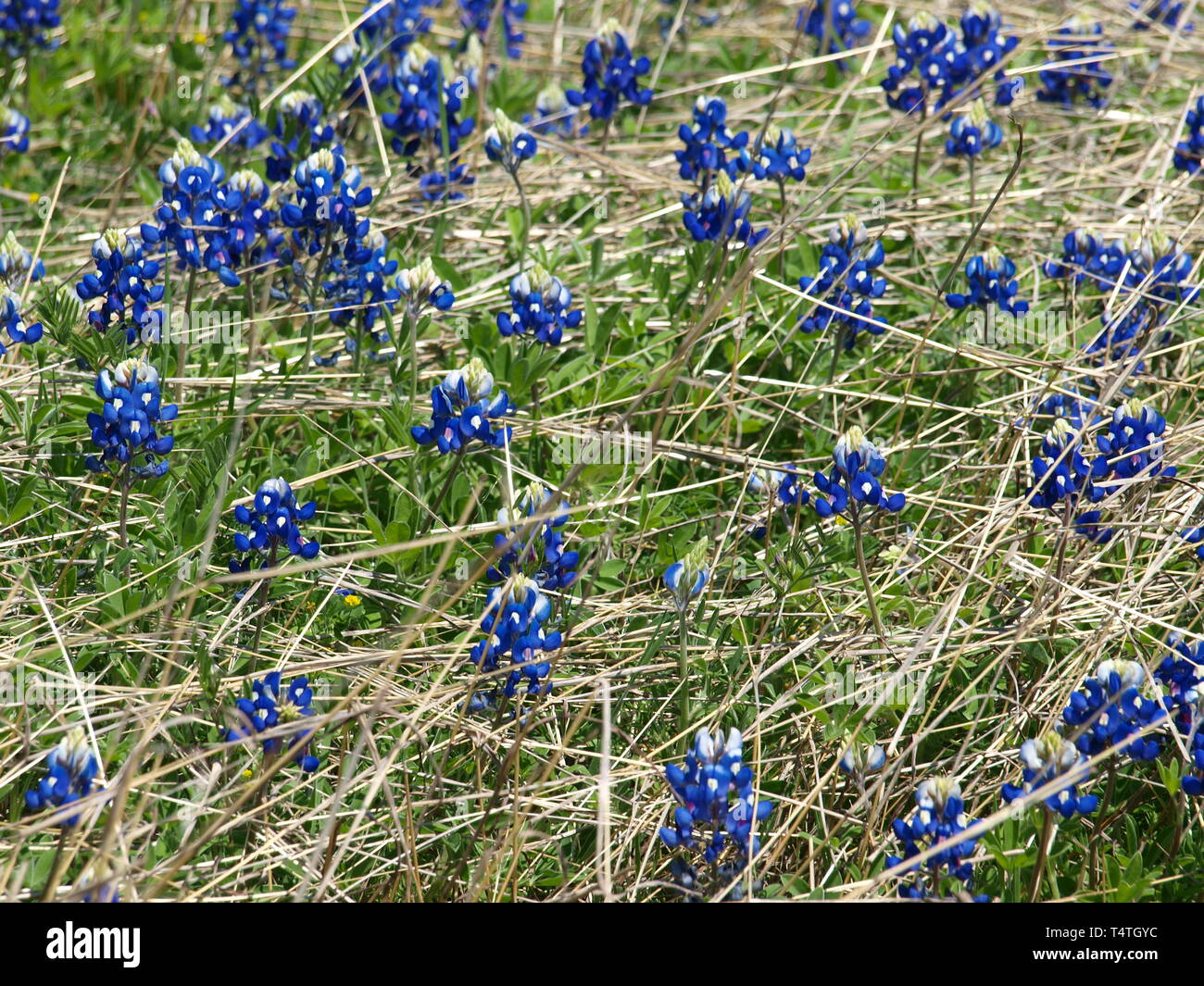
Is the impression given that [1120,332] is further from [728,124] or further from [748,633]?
[728,124]

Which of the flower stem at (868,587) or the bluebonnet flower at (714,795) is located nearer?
the bluebonnet flower at (714,795)

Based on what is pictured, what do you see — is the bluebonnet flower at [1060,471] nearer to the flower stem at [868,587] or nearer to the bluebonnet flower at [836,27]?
the flower stem at [868,587]

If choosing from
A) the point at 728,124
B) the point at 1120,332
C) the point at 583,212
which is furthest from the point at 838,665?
the point at 728,124

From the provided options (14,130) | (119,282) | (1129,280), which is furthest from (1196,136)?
(14,130)

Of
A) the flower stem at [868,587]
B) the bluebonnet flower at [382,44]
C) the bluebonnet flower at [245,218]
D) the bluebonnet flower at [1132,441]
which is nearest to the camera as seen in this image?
the flower stem at [868,587]

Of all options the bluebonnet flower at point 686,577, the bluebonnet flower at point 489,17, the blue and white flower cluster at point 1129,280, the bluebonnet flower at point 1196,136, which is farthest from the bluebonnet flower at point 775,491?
the bluebonnet flower at point 489,17

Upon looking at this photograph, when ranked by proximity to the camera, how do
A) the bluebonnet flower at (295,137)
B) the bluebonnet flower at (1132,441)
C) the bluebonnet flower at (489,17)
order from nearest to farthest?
the bluebonnet flower at (1132,441), the bluebonnet flower at (295,137), the bluebonnet flower at (489,17)

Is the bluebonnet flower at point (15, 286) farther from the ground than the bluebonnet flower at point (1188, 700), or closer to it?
farther from the ground
